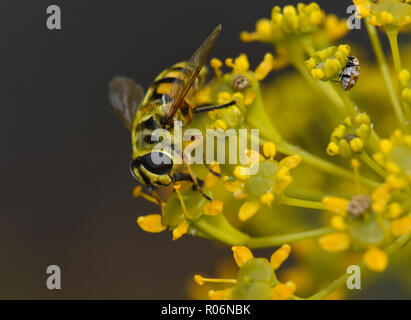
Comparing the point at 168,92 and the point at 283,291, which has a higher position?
the point at 168,92

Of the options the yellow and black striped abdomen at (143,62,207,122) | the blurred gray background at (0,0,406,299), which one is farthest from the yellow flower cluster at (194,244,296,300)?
the blurred gray background at (0,0,406,299)

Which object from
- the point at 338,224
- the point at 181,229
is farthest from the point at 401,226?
the point at 181,229

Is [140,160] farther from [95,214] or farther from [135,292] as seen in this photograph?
[95,214]

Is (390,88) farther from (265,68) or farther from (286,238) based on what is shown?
(286,238)

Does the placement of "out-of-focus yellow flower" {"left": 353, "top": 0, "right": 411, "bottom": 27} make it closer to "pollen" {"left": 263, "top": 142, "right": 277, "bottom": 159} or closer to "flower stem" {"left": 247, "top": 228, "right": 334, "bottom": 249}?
"pollen" {"left": 263, "top": 142, "right": 277, "bottom": 159}

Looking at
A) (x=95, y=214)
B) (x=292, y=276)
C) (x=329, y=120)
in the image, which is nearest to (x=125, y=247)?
(x=95, y=214)

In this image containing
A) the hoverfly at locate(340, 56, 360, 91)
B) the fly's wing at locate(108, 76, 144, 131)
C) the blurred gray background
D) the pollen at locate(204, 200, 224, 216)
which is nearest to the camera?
the hoverfly at locate(340, 56, 360, 91)

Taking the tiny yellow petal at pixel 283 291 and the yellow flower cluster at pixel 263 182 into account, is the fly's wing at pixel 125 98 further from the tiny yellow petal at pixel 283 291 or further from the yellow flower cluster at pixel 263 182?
the tiny yellow petal at pixel 283 291
